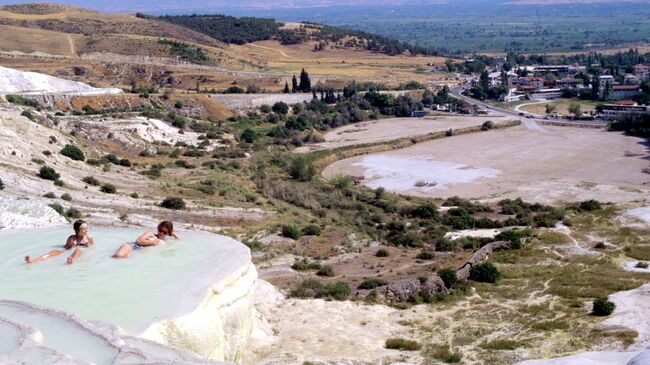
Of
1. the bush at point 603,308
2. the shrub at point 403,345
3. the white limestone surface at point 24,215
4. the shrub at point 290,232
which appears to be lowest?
the shrub at point 290,232

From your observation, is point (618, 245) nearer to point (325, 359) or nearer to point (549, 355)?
point (549, 355)

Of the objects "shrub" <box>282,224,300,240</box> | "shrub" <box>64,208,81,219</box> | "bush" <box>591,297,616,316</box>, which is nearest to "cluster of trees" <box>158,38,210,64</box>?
"shrub" <box>282,224,300,240</box>

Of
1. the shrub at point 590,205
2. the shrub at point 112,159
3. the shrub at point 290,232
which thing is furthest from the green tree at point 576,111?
the shrub at point 290,232

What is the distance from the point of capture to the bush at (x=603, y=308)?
1962cm

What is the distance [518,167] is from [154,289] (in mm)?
47871

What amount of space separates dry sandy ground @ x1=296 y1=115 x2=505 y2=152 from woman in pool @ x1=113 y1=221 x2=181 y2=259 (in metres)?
48.8

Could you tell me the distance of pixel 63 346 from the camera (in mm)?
9992

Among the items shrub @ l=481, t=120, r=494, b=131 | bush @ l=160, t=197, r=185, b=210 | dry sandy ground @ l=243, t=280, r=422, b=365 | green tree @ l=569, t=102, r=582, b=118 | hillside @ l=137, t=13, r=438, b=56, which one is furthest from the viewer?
hillside @ l=137, t=13, r=438, b=56

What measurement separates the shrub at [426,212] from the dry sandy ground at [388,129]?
25021mm

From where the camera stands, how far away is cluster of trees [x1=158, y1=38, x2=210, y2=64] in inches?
4099

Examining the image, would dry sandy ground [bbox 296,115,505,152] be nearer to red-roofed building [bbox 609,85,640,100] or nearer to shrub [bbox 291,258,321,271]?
red-roofed building [bbox 609,85,640,100]

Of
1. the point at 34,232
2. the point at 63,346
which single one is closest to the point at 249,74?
the point at 34,232

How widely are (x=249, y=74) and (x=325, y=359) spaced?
3442 inches

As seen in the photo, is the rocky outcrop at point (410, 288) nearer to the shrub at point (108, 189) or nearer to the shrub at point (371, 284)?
the shrub at point (371, 284)
